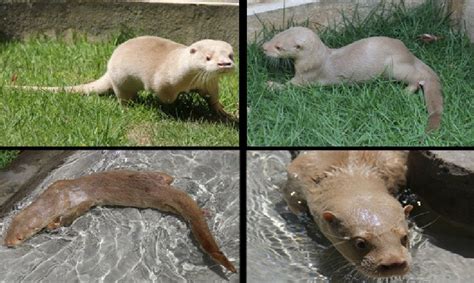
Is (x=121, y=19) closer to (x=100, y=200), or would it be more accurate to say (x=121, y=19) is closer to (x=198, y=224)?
(x=100, y=200)

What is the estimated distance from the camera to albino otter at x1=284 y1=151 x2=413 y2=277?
86.0 inches

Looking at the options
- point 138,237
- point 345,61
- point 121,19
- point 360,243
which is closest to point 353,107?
point 345,61

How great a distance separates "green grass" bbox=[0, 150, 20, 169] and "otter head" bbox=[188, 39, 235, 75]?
54cm

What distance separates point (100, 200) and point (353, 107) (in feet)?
2.32

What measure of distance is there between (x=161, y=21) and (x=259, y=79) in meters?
0.51

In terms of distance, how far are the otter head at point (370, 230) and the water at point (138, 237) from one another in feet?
0.87

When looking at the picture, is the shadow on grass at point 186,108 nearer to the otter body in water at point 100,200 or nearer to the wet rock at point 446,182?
the otter body in water at point 100,200

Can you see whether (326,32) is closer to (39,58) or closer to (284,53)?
(284,53)

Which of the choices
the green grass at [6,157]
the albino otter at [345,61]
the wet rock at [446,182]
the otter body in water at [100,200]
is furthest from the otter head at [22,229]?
the wet rock at [446,182]

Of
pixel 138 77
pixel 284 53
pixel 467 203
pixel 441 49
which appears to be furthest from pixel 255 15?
pixel 467 203

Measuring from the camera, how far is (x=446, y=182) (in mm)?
2318

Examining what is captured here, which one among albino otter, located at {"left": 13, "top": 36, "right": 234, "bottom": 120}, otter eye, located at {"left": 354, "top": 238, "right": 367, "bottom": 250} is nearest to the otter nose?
A: albino otter, located at {"left": 13, "top": 36, "right": 234, "bottom": 120}

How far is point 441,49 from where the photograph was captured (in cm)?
257

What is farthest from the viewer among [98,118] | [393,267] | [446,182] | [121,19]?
[121,19]
